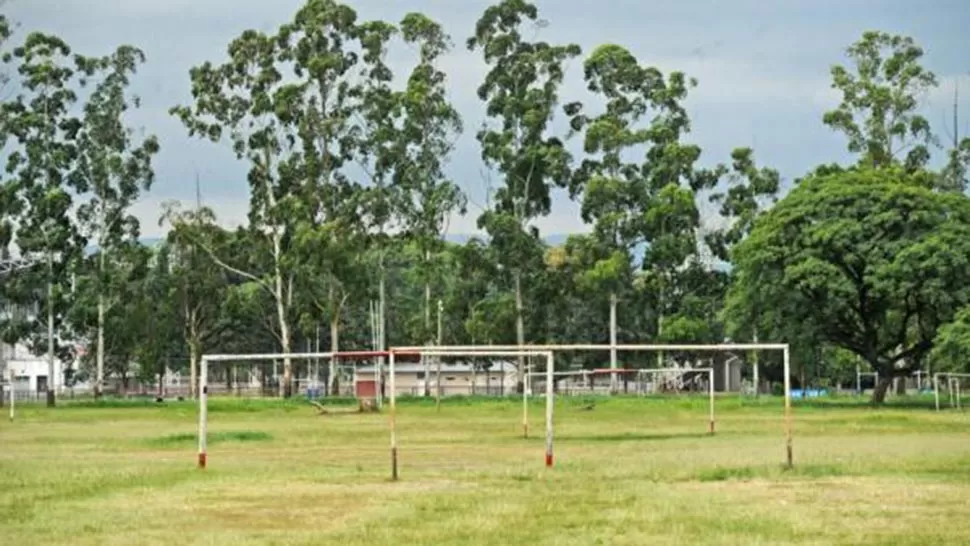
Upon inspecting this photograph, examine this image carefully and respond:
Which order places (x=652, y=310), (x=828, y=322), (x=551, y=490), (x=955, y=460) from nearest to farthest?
(x=551, y=490) → (x=955, y=460) → (x=828, y=322) → (x=652, y=310)

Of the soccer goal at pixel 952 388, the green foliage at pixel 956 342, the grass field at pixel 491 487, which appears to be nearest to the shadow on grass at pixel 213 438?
the grass field at pixel 491 487

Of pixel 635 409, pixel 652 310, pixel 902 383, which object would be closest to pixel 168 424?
pixel 635 409

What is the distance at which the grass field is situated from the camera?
61.5 ft

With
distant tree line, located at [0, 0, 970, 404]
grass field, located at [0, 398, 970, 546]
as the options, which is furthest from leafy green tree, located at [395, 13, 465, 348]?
grass field, located at [0, 398, 970, 546]

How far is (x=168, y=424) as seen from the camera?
58.2 m

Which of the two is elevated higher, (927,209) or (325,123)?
(325,123)

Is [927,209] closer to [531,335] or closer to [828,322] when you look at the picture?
[828,322]

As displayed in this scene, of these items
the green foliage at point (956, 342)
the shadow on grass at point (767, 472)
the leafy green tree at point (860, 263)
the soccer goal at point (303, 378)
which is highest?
the leafy green tree at point (860, 263)

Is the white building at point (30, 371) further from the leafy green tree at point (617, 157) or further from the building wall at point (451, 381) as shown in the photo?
the leafy green tree at point (617, 157)

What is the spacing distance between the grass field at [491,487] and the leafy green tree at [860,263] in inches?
767

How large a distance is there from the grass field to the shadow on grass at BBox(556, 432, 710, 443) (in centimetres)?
8

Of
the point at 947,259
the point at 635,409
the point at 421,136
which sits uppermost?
the point at 421,136

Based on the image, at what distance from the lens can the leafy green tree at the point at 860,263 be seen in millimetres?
69562

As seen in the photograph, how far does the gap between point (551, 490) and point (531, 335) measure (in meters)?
65.9
